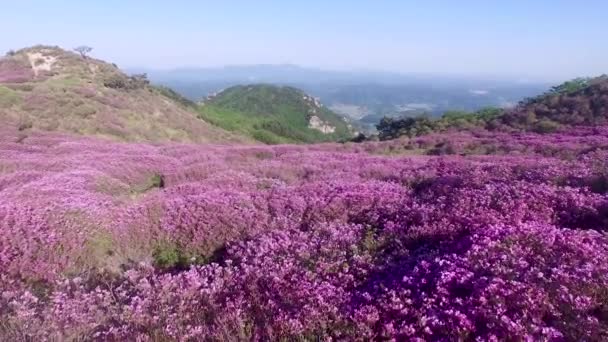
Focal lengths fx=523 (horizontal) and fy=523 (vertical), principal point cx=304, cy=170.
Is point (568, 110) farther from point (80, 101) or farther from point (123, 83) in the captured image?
point (123, 83)

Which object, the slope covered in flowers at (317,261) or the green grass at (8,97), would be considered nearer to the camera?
the slope covered in flowers at (317,261)

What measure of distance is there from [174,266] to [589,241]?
6199mm

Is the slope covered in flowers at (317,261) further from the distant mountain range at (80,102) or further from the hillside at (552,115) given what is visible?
the distant mountain range at (80,102)

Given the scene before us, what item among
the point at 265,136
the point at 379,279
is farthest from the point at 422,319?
the point at 265,136

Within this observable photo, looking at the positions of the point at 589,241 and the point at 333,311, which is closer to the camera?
the point at 333,311

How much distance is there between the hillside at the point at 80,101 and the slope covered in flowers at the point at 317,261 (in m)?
34.4

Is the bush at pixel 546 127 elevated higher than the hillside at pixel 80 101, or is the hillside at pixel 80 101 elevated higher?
the bush at pixel 546 127

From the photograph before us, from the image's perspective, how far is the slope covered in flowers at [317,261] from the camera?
530cm

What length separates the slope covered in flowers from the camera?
209 inches

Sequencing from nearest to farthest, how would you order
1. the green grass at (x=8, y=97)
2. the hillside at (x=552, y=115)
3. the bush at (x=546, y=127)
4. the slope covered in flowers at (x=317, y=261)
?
the slope covered in flowers at (x=317, y=261) < the bush at (x=546, y=127) < the hillside at (x=552, y=115) < the green grass at (x=8, y=97)

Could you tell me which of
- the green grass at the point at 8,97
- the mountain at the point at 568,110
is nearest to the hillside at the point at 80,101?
the green grass at the point at 8,97

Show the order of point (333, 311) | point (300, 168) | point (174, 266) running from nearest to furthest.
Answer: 1. point (333, 311)
2. point (174, 266)
3. point (300, 168)

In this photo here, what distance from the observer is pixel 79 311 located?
6.14 metres

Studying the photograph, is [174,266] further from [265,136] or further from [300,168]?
[265,136]
